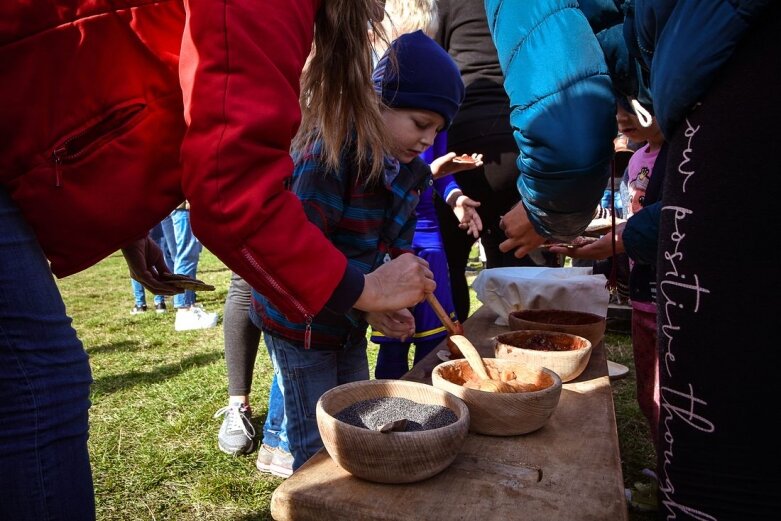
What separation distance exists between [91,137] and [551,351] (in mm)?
1125

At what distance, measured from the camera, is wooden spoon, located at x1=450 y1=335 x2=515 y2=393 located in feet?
3.97

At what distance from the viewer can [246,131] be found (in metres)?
0.78

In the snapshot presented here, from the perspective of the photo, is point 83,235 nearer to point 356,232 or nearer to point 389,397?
point 389,397

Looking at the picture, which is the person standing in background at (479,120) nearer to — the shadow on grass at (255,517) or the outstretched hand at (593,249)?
the outstretched hand at (593,249)

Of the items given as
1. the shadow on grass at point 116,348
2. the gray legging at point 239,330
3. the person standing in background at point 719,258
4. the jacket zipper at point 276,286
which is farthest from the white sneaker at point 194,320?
the person standing in background at point 719,258

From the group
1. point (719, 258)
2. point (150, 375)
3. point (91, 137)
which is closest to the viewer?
point (719, 258)

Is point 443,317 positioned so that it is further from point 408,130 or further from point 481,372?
point 408,130

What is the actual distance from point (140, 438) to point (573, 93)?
2.34 metres

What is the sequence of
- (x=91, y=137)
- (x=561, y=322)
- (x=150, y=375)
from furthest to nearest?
(x=150, y=375) → (x=561, y=322) → (x=91, y=137)

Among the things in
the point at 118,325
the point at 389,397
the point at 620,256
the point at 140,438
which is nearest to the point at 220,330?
the point at 118,325

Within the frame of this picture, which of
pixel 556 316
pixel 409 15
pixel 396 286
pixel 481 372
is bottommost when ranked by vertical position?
pixel 556 316

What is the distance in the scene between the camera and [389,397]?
111 cm

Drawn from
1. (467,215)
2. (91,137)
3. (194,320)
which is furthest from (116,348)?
(91,137)

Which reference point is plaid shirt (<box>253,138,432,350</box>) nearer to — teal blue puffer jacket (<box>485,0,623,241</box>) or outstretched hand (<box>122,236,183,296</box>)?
outstretched hand (<box>122,236,183,296</box>)
